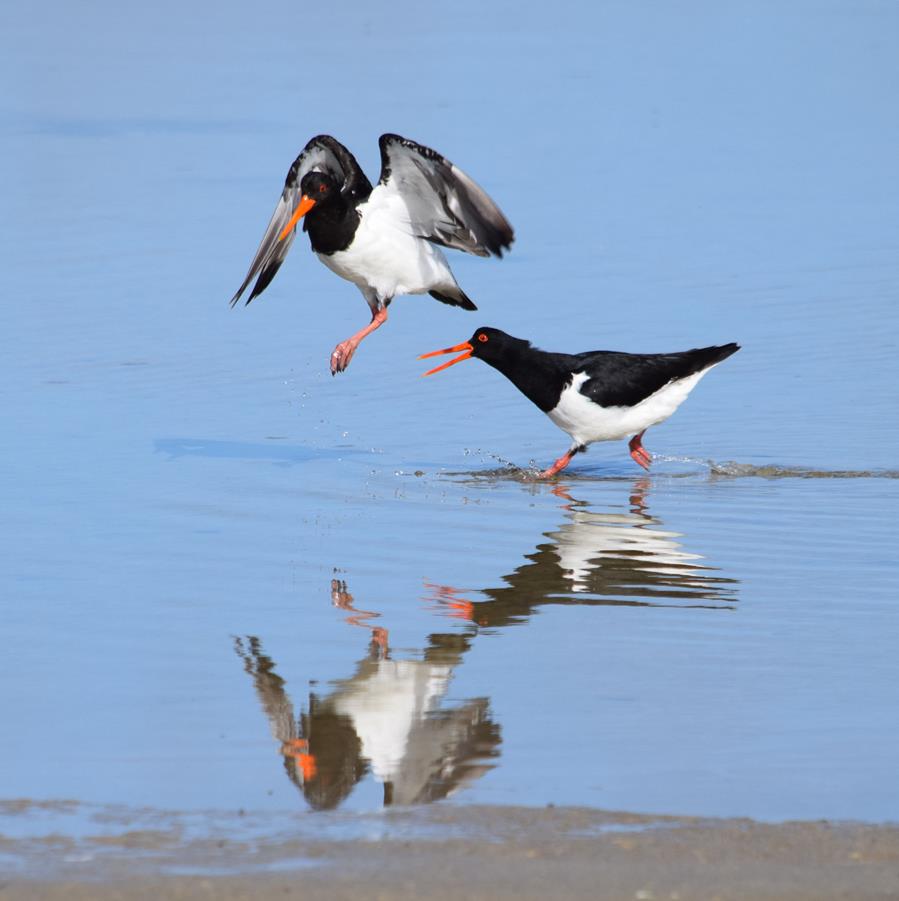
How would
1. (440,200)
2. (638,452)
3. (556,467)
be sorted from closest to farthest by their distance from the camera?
1. (556,467)
2. (638,452)
3. (440,200)

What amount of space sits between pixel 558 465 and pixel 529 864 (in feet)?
17.7

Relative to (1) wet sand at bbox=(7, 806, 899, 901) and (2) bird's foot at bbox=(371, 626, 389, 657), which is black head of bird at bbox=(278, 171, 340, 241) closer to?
(2) bird's foot at bbox=(371, 626, 389, 657)

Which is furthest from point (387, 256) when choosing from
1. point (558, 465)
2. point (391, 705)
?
point (391, 705)

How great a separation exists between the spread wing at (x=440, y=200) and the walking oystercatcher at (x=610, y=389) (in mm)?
729

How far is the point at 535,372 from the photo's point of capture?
32.4 feet

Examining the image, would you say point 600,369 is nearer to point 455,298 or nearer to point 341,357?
point 341,357

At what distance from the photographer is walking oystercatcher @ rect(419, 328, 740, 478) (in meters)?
9.49

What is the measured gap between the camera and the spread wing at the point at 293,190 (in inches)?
397

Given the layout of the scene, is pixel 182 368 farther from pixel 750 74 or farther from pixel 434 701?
pixel 750 74

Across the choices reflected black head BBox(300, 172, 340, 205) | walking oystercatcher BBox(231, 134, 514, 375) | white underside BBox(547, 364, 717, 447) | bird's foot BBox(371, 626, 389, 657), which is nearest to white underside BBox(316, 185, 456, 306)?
walking oystercatcher BBox(231, 134, 514, 375)

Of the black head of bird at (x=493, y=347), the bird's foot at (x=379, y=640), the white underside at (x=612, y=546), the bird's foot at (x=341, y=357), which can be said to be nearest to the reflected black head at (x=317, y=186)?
the bird's foot at (x=341, y=357)

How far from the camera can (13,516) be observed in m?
8.17

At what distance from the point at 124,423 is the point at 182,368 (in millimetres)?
1317

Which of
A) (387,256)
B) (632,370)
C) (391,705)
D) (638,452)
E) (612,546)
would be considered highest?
(387,256)
